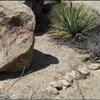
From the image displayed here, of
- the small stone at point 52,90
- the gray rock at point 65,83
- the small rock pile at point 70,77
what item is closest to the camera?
the small stone at point 52,90

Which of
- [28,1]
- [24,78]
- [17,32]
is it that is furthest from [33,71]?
[28,1]

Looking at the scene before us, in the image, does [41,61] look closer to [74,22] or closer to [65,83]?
[65,83]

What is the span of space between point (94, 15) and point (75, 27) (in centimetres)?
70

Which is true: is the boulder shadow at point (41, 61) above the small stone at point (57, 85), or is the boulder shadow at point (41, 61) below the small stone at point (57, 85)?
below

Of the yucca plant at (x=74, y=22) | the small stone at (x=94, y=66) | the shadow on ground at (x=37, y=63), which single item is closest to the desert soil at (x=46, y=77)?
the shadow on ground at (x=37, y=63)

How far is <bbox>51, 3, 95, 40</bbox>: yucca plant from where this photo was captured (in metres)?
8.81

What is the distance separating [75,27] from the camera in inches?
345

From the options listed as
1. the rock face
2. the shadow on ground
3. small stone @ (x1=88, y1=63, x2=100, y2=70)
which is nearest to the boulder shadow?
the shadow on ground

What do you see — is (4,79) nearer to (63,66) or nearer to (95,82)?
(63,66)

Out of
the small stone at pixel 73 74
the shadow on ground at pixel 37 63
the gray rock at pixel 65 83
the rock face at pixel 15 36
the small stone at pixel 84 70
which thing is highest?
the rock face at pixel 15 36

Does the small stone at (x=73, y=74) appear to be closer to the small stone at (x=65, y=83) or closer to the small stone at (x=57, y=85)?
the small stone at (x=65, y=83)

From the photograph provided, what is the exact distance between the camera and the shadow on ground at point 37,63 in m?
7.53

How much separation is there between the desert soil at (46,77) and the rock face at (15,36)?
0.27m

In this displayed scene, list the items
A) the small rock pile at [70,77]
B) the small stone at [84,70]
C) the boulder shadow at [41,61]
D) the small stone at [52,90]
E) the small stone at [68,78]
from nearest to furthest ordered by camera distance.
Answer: the small stone at [52,90], the small rock pile at [70,77], the small stone at [68,78], the small stone at [84,70], the boulder shadow at [41,61]
